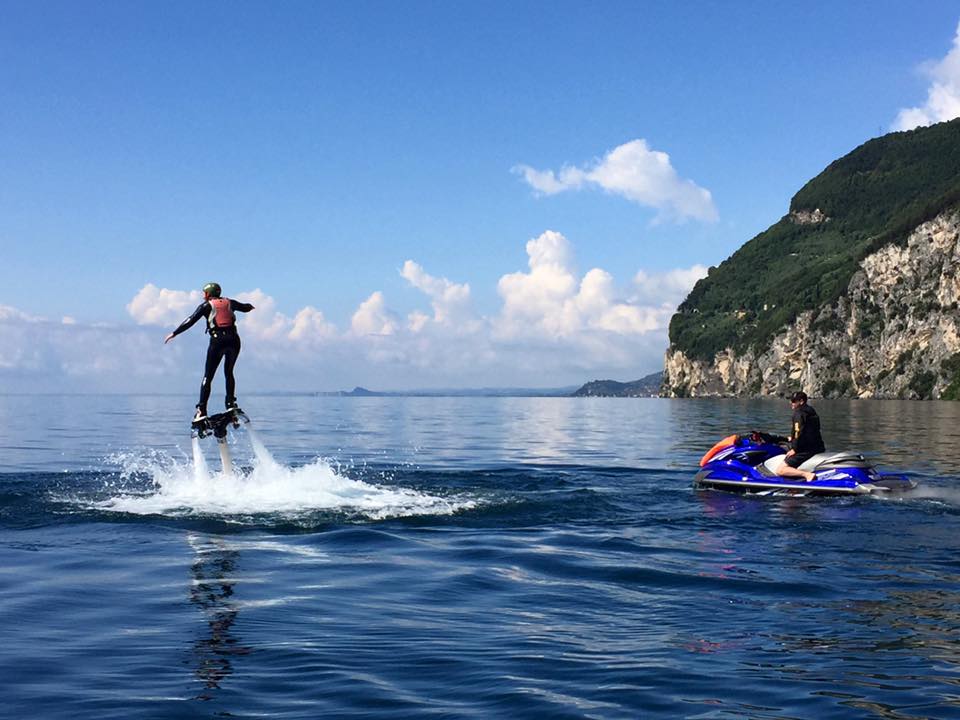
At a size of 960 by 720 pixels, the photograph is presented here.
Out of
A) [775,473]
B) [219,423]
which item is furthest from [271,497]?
[775,473]

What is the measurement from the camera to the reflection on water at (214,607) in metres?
8.12

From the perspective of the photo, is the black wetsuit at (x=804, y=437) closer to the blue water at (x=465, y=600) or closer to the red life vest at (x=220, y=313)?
the blue water at (x=465, y=600)

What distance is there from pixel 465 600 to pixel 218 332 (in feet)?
34.3

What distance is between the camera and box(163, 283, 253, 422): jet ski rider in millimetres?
19453

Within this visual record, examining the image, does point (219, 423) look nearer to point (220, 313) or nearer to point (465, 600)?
point (220, 313)

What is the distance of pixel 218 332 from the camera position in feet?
64.0

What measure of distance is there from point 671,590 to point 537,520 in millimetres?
6581

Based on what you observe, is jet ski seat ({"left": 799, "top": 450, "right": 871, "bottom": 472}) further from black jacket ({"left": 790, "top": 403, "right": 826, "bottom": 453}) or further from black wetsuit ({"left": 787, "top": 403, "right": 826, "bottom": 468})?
black jacket ({"left": 790, "top": 403, "right": 826, "bottom": 453})

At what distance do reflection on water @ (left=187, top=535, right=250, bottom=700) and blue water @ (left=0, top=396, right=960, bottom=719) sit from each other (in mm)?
40

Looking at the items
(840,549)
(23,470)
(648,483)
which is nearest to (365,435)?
(23,470)

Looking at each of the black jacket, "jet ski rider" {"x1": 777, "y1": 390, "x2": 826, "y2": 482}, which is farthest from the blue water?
the black jacket

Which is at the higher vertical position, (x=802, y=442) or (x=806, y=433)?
(x=806, y=433)

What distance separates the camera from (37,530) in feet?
54.3

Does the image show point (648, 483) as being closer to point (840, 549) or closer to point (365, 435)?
point (840, 549)
